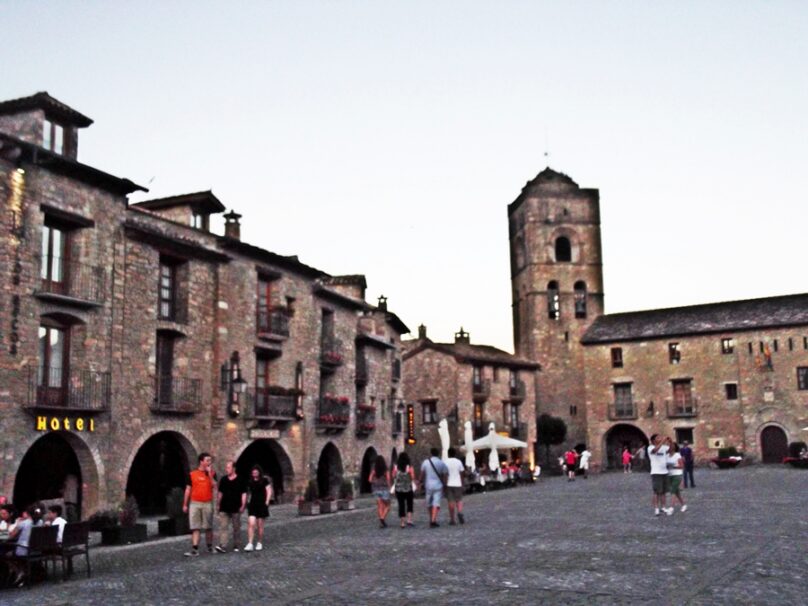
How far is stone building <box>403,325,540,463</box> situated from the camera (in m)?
49.8

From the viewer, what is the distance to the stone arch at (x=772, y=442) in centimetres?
5056

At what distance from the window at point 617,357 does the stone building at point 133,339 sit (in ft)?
94.8

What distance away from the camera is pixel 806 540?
14188 mm

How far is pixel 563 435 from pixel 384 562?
1801 inches

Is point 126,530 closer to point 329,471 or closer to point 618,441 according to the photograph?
point 329,471

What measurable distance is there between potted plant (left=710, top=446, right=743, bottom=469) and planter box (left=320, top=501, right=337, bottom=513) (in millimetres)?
29082

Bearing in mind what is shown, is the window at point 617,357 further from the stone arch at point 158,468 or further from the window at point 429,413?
the stone arch at point 158,468

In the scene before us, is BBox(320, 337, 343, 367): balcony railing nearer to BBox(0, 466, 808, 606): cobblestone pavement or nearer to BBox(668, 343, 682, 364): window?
BBox(0, 466, 808, 606): cobblestone pavement

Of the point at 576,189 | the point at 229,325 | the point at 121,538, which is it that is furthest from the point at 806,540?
the point at 576,189

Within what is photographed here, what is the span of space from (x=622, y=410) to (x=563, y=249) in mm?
12931

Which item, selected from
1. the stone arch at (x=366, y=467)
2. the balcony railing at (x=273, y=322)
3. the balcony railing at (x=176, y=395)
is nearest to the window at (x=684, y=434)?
the stone arch at (x=366, y=467)

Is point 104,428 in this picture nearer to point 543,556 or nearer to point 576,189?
point 543,556

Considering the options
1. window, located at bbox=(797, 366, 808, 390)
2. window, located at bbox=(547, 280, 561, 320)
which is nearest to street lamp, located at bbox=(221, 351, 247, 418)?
window, located at bbox=(797, 366, 808, 390)

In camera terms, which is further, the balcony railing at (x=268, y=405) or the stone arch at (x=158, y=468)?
the balcony railing at (x=268, y=405)
